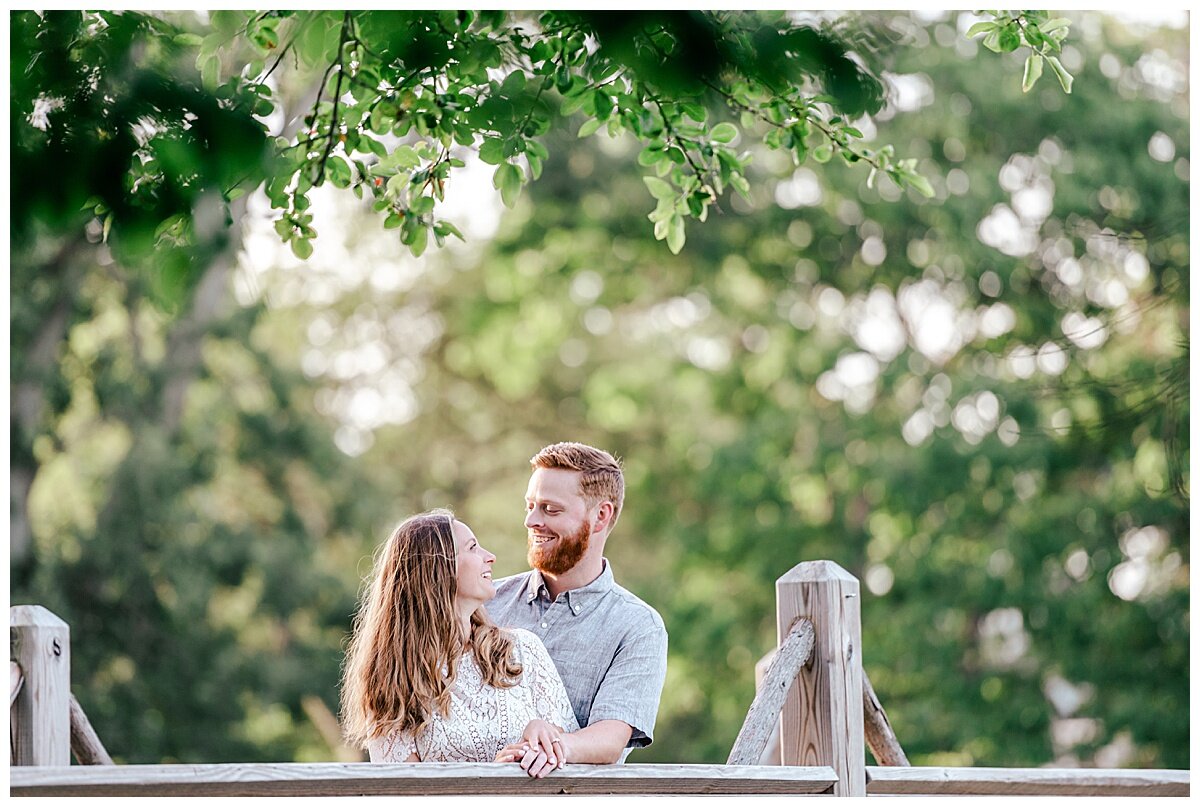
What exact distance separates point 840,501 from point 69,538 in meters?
5.77

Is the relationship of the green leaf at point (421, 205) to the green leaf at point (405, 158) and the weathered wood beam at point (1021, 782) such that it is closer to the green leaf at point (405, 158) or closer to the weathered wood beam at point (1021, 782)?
the green leaf at point (405, 158)

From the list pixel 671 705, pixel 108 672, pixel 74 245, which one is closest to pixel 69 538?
pixel 108 672

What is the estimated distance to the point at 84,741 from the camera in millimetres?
3381

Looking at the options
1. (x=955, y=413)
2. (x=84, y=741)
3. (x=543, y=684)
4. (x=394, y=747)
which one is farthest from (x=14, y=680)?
(x=955, y=413)

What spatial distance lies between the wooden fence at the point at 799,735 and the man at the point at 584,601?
25 cm

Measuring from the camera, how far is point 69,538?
10445 mm

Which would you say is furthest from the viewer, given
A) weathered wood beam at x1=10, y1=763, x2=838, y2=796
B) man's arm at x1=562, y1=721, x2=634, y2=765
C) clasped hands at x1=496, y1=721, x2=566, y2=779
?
man's arm at x1=562, y1=721, x2=634, y2=765

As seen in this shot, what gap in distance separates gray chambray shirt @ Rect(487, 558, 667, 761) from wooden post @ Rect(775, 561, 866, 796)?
424 mm

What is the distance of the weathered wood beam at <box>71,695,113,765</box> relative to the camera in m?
3.30

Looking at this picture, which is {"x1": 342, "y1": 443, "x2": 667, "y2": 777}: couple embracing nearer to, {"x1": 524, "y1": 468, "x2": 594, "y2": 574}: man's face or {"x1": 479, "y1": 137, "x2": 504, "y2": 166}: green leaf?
{"x1": 524, "y1": 468, "x2": 594, "y2": 574}: man's face

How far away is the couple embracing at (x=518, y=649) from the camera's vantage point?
8.57 ft

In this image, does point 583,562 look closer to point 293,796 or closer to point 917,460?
point 293,796

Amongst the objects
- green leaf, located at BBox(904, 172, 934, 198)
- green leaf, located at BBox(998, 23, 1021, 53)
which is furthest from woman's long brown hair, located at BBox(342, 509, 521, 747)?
green leaf, located at BBox(998, 23, 1021, 53)

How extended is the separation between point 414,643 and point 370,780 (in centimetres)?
38
